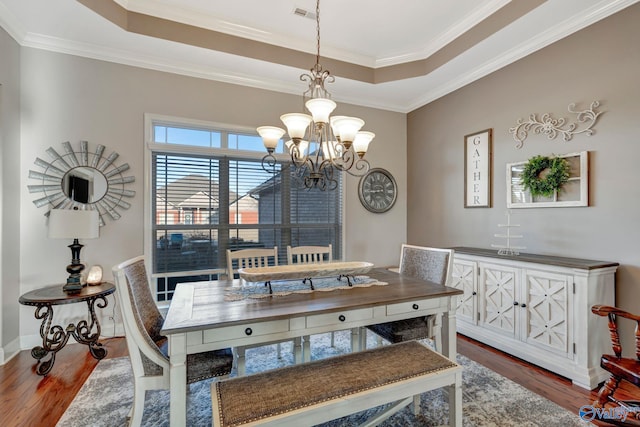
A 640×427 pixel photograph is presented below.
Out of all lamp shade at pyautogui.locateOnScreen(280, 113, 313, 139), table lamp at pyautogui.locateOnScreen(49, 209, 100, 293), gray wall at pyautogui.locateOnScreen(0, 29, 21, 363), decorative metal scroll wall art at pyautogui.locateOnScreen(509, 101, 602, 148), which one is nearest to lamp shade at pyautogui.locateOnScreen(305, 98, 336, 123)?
lamp shade at pyautogui.locateOnScreen(280, 113, 313, 139)

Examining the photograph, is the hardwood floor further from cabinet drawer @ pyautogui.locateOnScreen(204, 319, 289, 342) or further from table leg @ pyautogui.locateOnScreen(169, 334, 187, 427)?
cabinet drawer @ pyautogui.locateOnScreen(204, 319, 289, 342)

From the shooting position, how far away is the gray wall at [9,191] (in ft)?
8.40

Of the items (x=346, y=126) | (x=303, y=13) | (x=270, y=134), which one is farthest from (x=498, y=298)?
(x=303, y=13)

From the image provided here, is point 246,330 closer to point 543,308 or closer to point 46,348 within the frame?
point 46,348

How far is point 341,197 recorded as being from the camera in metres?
4.23

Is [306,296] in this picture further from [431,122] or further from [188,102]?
[431,122]

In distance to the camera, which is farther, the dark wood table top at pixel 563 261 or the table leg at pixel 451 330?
the dark wood table top at pixel 563 261

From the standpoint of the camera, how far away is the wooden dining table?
4.71 feet

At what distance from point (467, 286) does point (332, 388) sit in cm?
231

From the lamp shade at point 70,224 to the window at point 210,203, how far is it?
754mm

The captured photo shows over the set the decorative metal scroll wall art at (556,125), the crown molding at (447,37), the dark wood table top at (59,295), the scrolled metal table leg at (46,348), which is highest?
the crown molding at (447,37)

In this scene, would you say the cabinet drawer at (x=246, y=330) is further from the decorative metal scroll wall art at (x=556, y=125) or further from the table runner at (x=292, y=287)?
the decorative metal scroll wall art at (x=556, y=125)

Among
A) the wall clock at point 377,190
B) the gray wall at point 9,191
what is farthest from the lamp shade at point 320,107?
the gray wall at point 9,191

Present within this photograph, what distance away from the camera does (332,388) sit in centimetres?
146
